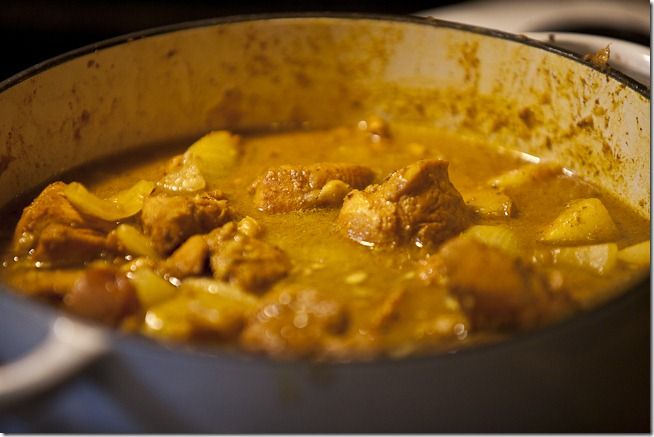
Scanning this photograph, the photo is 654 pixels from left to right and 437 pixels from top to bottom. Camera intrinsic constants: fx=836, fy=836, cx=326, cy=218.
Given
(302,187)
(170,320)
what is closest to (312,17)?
(302,187)

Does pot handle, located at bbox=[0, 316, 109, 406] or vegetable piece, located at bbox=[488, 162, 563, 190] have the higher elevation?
pot handle, located at bbox=[0, 316, 109, 406]

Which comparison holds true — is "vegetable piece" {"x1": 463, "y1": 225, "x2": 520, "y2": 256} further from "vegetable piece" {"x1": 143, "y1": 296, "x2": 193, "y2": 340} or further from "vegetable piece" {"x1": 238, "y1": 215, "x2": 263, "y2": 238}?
"vegetable piece" {"x1": 143, "y1": 296, "x2": 193, "y2": 340}

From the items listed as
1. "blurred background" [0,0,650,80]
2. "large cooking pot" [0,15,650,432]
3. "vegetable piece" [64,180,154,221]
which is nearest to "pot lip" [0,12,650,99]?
"large cooking pot" [0,15,650,432]

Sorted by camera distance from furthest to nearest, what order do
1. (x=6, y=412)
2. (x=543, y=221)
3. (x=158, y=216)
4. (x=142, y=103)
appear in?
(x=142, y=103)
(x=543, y=221)
(x=158, y=216)
(x=6, y=412)

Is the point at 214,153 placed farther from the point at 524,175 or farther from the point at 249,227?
the point at 524,175

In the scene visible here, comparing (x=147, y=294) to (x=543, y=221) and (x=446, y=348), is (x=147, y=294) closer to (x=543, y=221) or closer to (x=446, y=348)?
(x=446, y=348)

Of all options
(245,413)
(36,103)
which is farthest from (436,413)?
(36,103)

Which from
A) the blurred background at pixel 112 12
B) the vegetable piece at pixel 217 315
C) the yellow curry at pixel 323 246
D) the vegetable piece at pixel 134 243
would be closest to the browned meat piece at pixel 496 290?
the yellow curry at pixel 323 246
